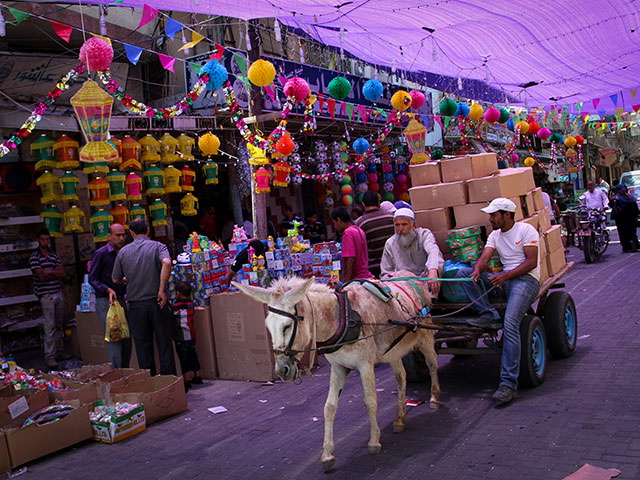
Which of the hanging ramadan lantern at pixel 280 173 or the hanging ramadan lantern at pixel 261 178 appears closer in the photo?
the hanging ramadan lantern at pixel 261 178

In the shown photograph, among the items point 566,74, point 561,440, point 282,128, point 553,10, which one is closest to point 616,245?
point 566,74

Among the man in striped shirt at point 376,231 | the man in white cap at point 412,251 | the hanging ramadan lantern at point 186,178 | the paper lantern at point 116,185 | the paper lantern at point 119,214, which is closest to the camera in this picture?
the man in white cap at point 412,251

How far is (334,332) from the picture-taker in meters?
4.46

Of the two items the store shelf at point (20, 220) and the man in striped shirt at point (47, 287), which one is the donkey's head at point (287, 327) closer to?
the man in striped shirt at point (47, 287)

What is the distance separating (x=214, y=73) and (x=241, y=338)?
13.8 ft

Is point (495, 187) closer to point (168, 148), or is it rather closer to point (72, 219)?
point (168, 148)

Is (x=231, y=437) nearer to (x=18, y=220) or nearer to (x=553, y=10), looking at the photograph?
(x=18, y=220)

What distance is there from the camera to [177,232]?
11258 mm

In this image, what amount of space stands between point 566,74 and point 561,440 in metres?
11.6

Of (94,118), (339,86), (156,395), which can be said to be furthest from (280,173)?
(156,395)

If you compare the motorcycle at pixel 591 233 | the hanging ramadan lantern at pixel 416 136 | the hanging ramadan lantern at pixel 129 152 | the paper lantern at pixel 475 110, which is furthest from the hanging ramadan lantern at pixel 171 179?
the motorcycle at pixel 591 233

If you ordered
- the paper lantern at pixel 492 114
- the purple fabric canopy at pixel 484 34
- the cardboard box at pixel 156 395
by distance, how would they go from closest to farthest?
1. the cardboard box at pixel 156 395
2. the purple fabric canopy at pixel 484 34
3. the paper lantern at pixel 492 114

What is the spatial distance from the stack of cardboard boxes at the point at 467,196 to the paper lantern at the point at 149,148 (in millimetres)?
5629

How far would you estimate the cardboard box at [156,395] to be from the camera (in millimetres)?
5898
